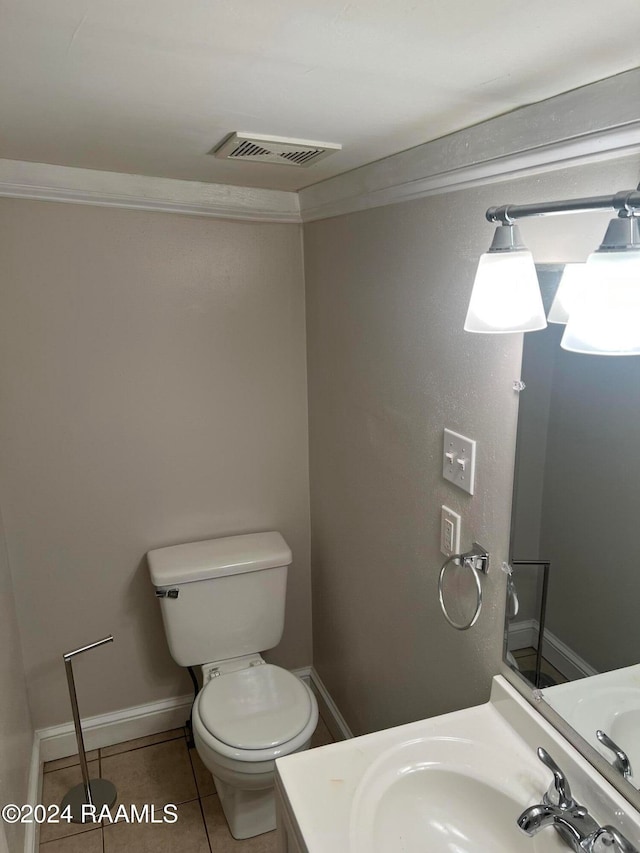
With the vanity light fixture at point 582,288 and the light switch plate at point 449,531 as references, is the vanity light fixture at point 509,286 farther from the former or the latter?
the light switch plate at point 449,531

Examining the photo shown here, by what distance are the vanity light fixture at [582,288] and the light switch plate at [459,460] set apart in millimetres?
379

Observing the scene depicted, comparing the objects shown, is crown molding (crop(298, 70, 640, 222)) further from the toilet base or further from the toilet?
the toilet base

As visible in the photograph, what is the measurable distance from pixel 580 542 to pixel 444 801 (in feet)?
1.85

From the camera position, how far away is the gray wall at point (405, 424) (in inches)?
50.1

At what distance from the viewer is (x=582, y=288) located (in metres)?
0.90

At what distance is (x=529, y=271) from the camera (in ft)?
3.27

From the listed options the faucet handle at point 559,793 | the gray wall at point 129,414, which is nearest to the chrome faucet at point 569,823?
the faucet handle at point 559,793

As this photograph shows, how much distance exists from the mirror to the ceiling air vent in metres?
0.62

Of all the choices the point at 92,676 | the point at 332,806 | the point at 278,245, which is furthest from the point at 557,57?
the point at 92,676

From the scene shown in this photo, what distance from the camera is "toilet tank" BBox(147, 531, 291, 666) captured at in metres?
2.11

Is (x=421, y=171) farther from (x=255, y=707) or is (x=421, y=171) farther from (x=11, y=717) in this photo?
(x=11, y=717)

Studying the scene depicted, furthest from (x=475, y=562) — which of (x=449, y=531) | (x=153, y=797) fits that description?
(x=153, y=797)

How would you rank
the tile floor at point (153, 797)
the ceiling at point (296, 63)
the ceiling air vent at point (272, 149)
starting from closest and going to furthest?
1. the ceiling at point (296, 63)
2. the ceiling air vent at point (272, 149)
3. the tile floor at point (153, 797)

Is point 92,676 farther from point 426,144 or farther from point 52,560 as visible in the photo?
point 426,144
